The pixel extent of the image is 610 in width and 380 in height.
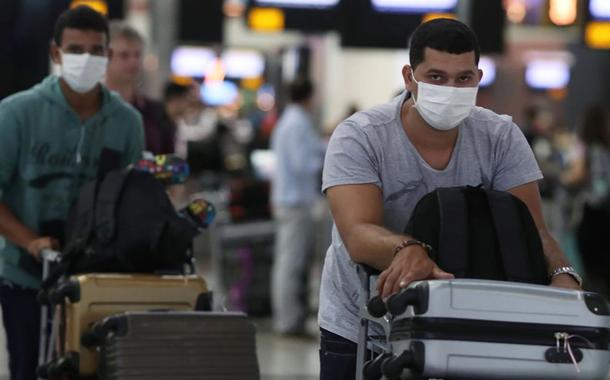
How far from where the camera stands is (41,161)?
5.80 meters

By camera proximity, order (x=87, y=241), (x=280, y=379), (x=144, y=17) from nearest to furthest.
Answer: (x=87, y=241) < (x=280, y=379) < (x=144, y=17)

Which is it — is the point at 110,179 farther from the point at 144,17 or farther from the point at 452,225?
the point at 144,17

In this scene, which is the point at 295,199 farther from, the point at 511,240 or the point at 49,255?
the point at 511,240

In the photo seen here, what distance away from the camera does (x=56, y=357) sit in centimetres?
559

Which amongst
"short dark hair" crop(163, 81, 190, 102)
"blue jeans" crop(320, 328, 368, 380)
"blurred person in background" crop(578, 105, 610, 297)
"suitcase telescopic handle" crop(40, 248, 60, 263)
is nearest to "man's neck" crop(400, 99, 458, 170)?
"blue jeans" crop(320, 328, 368, 380)

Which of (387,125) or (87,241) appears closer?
(387,125)

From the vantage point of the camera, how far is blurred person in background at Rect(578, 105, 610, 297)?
41.8 ft

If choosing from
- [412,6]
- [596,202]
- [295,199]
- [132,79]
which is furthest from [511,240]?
[412,6]

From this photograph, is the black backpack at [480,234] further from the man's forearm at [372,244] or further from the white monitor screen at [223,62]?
the white monitor screen at [223,62]

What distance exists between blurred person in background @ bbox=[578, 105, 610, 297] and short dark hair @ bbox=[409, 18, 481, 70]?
860cm

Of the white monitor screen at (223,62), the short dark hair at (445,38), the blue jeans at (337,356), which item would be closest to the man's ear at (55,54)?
the blue jeans at (337,356)

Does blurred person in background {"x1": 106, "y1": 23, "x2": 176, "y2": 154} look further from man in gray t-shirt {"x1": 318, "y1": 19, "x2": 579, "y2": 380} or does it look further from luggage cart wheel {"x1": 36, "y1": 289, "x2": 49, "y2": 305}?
man in gray t-shirt {"x1": 318, "y1": 19, "x2": 579, "y2": 380}

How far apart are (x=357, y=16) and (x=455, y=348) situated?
10610 mm

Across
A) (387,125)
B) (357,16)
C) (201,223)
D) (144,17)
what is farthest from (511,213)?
(144,17)
